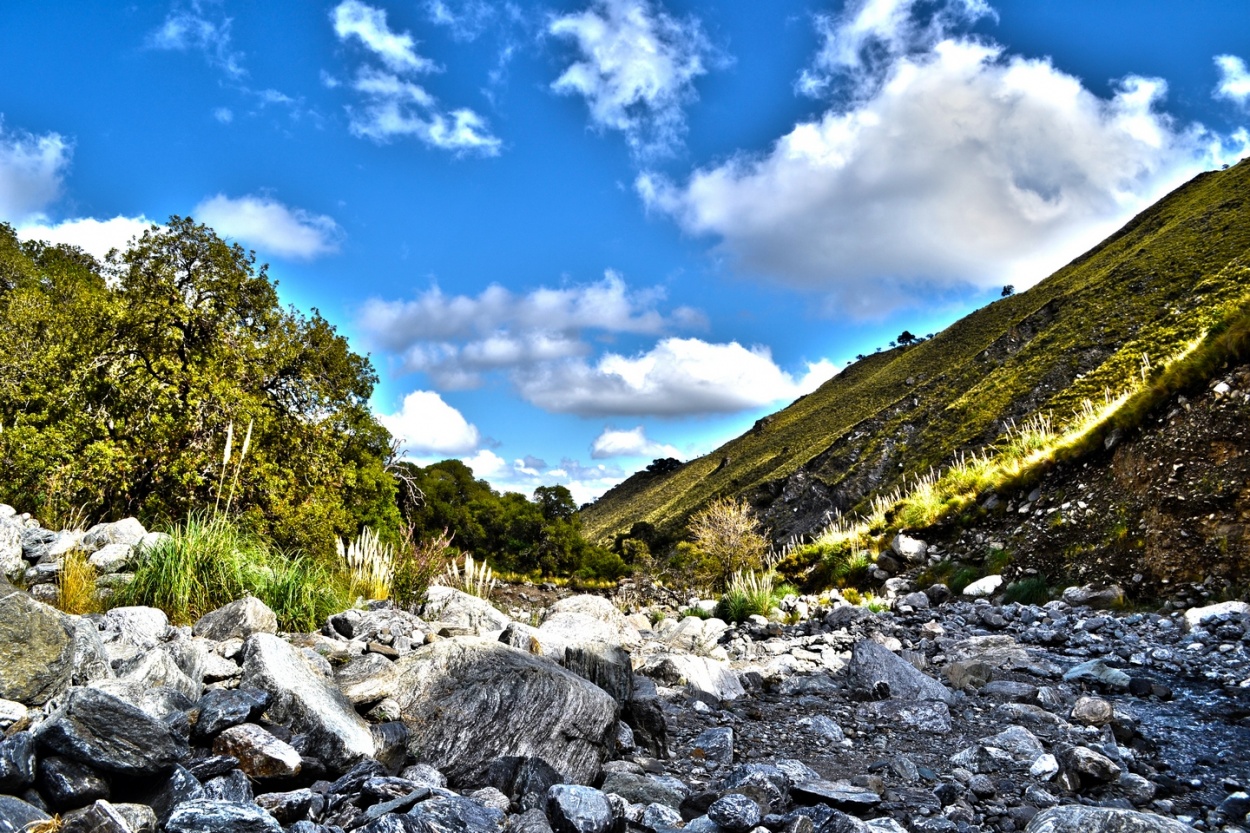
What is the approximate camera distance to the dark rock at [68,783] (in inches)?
127

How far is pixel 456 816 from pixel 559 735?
4.65 feet

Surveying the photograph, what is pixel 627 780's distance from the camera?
4.52 metres

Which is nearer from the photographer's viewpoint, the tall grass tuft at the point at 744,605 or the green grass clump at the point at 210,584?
the green grass clump at the point at 210,584

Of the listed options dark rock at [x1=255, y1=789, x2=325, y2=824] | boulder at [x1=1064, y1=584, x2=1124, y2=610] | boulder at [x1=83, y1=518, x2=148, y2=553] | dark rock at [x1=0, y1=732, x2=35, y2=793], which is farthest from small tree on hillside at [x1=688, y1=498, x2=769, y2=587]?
dark rock at [x1=0, y1=732, x2=35, y2=793]

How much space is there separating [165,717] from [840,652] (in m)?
8.24

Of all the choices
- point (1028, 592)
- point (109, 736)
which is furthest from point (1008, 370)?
point (109, 736)

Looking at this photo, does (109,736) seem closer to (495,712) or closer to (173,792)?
(173,792)

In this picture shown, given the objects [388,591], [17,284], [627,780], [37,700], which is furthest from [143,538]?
[17,284]

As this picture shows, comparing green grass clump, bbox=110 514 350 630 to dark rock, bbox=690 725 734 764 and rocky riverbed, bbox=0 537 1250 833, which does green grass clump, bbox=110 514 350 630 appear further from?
dark rock, bbox=690 725 734 764

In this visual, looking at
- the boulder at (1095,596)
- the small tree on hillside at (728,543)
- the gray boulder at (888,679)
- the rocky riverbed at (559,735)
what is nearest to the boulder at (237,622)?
the rocky riverbed at (559,735)

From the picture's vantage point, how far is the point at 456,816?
3.31m

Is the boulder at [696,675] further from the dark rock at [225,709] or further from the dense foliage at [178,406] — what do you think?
the dense foliage at [178,406]

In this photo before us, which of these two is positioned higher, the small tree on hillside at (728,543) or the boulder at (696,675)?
the small tree on hillside at (728,543)

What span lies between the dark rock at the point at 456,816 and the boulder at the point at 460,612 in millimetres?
4279
